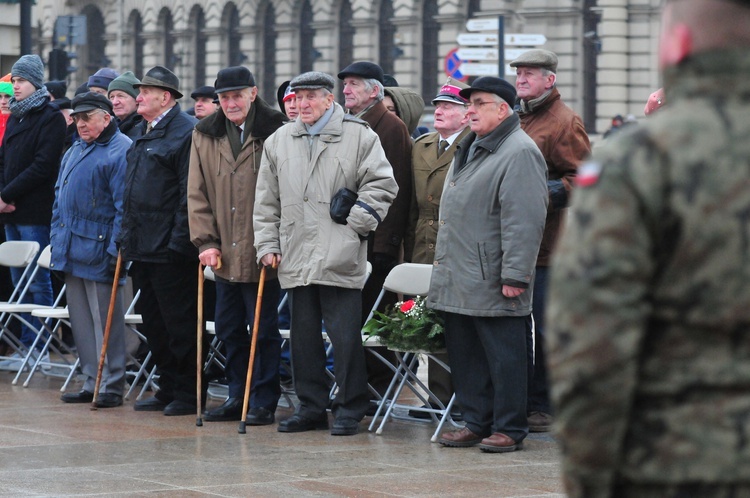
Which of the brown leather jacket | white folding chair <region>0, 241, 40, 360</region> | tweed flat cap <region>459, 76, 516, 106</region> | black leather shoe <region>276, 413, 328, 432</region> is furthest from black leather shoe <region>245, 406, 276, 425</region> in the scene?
white folding chair <region>0, 241, 40, 360</region>

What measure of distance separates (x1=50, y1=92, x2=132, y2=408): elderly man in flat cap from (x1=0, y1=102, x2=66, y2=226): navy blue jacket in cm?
149

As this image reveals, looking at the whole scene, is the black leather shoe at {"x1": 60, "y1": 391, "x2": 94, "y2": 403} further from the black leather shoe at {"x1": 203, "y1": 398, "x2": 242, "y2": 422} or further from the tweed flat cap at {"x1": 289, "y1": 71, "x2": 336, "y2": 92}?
the tweed flat cap at {"x1": 289, "y1": 71, "x2": 336, "y2": 92}

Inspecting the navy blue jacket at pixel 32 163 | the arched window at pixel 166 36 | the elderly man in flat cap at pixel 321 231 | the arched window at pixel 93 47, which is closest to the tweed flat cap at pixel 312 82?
the elderly man in flat cap at pixel 321 231

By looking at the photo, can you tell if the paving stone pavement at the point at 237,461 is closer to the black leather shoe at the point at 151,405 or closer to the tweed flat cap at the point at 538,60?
the black leather shoe at the point at 151,405

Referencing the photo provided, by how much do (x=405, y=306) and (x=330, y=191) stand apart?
80cm

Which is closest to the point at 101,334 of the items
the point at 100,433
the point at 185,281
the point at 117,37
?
the point at 185,281

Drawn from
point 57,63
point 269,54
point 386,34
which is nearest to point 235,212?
point 57,63

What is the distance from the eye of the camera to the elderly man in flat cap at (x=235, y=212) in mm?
9094

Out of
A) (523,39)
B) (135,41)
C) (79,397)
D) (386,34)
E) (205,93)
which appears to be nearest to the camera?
(79,397)

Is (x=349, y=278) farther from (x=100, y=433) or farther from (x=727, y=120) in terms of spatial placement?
(x=727, y=120)

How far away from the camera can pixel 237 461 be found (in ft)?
25.1

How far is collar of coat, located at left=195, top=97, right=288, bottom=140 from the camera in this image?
30.1 feet

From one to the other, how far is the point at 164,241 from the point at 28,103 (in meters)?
3.14

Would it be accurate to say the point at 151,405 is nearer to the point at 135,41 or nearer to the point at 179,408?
the point at 179,408
